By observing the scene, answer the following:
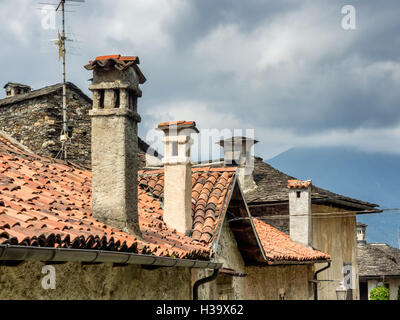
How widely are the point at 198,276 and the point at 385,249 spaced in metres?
34.2

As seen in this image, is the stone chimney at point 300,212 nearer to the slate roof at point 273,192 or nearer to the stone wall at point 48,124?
the slate roof at point 273,192

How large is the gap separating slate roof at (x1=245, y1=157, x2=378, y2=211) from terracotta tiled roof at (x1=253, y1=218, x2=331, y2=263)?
33.8 inches

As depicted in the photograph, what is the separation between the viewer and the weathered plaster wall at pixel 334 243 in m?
17.3

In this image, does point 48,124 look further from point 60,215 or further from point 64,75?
point 60,215

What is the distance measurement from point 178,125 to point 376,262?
28.5m

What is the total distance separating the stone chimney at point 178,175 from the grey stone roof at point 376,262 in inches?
1046

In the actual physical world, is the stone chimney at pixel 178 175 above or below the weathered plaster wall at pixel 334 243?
above

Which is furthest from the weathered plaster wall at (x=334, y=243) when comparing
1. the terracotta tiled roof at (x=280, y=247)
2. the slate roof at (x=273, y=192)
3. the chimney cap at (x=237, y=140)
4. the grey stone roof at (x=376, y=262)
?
the grey stone roof at (x=376, y=262)

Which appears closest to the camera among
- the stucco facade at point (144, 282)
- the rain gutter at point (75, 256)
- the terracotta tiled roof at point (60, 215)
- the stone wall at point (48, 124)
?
the rain gutter at point (75, 256)

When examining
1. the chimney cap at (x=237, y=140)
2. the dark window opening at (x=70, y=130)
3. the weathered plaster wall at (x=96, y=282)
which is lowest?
the weathered plaster wall at (x=96, y=282)

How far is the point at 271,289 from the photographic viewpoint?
12906 mm

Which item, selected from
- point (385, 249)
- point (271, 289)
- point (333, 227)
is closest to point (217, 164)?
point (333, 227)

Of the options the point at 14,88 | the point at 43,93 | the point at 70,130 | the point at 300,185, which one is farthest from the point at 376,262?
the point at 43,93
